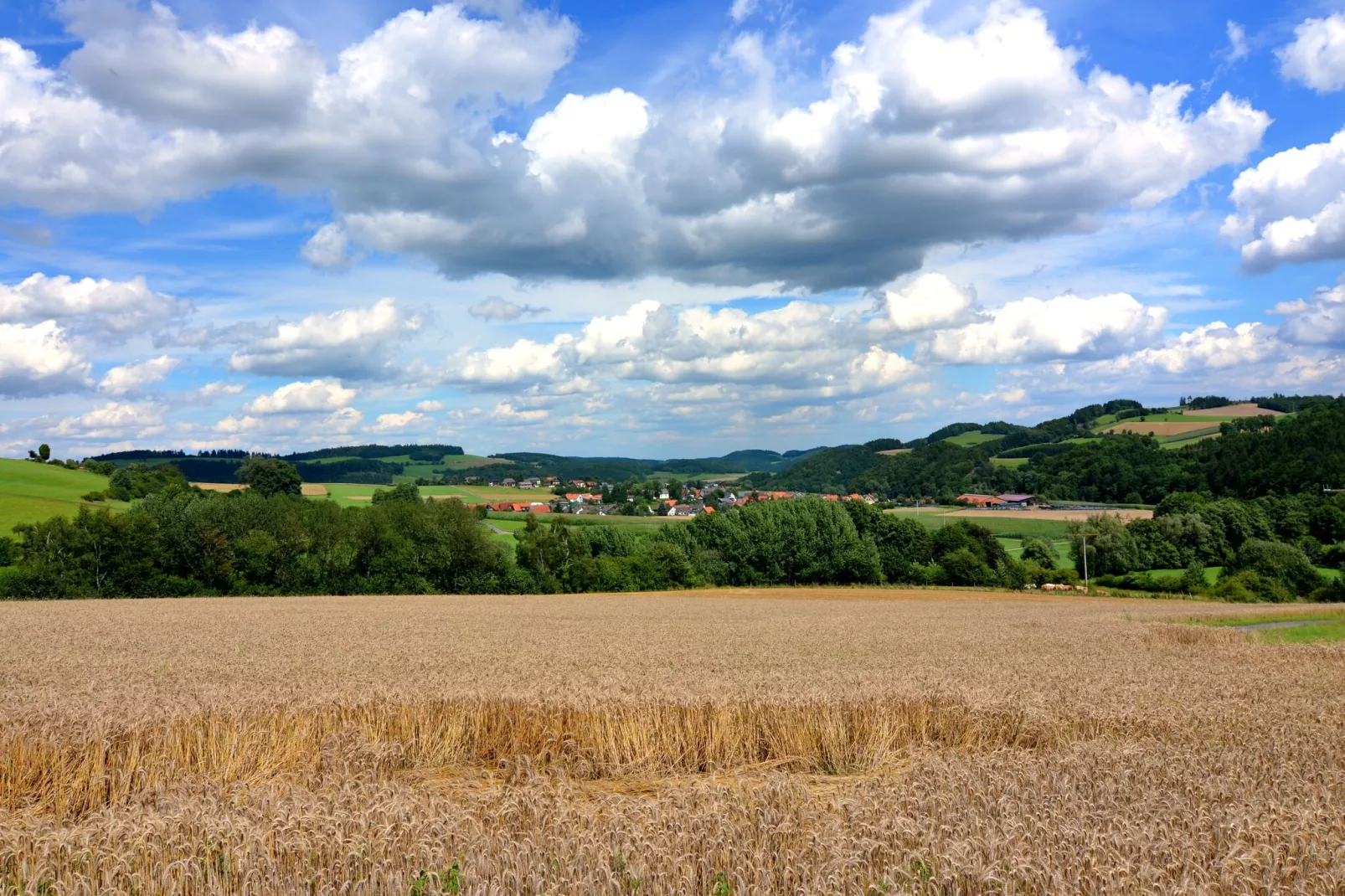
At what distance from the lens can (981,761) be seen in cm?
826

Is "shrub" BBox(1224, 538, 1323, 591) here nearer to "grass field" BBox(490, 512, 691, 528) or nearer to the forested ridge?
the forested ridge

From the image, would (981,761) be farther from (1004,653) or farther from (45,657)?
(45,657)

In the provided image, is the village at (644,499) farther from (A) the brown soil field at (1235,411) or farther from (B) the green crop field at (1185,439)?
(A) the brown soil field at (1235,411)

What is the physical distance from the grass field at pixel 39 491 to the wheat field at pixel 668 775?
6650 centimetres

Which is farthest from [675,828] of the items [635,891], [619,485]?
[619,485]

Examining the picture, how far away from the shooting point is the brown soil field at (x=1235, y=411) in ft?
498

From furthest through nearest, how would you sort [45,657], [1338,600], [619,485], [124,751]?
[619,485] → [1338,600] → [45,657] → [124,751]

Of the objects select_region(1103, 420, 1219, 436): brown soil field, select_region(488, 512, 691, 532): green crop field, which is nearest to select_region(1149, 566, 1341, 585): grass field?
select_region(488, 512, 691, 532): green crop field

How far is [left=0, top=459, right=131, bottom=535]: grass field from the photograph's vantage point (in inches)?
2911

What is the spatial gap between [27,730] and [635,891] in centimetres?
831

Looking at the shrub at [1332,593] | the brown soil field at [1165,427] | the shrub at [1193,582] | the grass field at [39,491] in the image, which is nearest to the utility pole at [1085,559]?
the shrub at [1193,582]

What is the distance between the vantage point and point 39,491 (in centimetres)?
8906

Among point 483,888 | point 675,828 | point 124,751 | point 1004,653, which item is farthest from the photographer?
point 1004,653

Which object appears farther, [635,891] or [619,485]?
[619,485]
